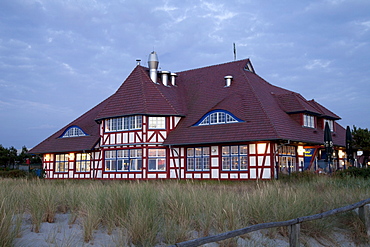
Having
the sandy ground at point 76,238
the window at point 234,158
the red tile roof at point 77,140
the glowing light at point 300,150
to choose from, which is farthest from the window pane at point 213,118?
the sandy ground at point 76,238

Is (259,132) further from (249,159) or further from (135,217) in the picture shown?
(135,217)

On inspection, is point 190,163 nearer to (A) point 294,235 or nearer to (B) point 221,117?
(B) point 221,117

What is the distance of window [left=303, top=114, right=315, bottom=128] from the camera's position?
28.0 m

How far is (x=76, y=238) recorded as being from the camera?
688 cm

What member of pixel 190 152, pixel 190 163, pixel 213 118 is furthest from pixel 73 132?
pixel 213 118

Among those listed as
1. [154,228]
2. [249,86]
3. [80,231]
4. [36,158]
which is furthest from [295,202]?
[36,158]

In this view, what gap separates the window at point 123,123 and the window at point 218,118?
4189mm

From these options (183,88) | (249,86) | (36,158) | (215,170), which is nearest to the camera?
(215,170)

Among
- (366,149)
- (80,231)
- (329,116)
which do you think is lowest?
(80,231)

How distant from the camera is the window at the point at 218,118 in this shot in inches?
1020

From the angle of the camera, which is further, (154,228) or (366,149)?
(366,149)

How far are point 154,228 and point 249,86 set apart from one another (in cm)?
2162

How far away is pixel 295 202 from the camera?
9.09m

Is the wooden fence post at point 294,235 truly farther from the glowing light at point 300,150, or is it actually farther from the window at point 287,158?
the glowing light at point 300,150
